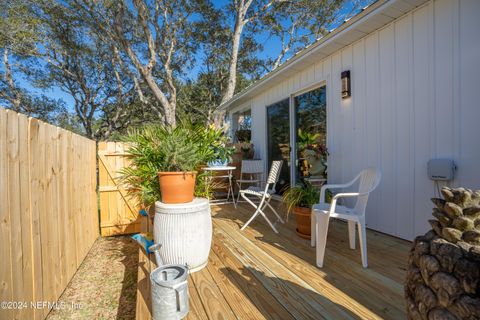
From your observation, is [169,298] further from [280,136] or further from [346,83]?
[280,136]

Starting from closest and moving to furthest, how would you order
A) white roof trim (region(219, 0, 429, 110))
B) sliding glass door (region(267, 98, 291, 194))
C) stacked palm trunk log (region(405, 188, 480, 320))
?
stacked palm trunk log (region(405, 188, 480, 320)), white roof trim (region(219, 0, 429, 110)), sliding glass door (region(267, 98, 291, 194))

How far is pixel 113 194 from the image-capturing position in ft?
11.7

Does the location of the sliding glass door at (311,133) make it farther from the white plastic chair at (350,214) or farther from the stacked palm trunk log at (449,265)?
the stacked palm trunk log at (449,265)

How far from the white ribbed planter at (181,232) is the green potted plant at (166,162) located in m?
0.15

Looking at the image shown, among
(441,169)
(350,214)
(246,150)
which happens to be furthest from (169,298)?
(246,150)

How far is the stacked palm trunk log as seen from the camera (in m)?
0.66

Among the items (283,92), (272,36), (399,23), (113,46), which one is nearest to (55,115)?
(113,46)

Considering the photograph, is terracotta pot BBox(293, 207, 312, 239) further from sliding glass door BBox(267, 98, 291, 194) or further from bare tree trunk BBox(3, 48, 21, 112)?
bare tree trunk BBox(3, 48, 21, 112)

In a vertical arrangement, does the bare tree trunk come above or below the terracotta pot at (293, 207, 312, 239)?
above

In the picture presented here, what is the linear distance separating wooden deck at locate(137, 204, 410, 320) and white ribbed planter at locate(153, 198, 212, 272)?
0.19m

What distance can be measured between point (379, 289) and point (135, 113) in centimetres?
1419

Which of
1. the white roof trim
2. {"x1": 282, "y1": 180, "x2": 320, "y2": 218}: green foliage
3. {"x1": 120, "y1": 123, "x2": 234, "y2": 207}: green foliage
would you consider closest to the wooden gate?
{"x1": 120, "y1": 123, "x2": 234, "y2": 207}: green foliage

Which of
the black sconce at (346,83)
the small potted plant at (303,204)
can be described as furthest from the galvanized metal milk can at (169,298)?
the black sconce at (346,83)

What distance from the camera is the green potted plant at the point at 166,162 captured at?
6.82 feet
